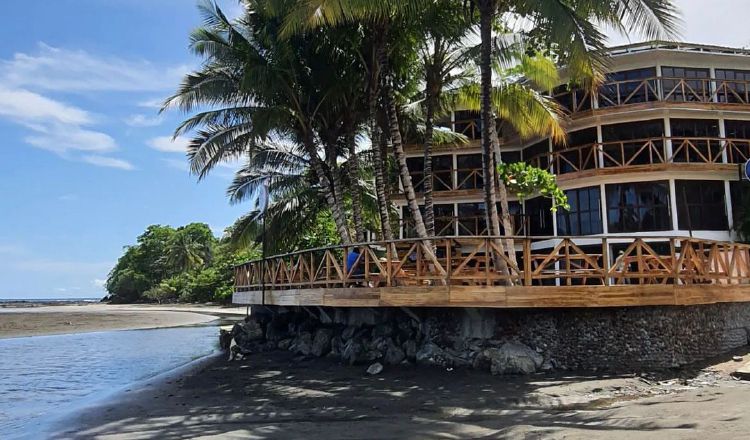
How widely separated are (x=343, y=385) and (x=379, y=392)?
1.03 meters

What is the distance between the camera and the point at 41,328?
35000 millimetres

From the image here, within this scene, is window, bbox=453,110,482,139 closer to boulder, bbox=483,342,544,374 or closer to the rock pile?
the rock pile

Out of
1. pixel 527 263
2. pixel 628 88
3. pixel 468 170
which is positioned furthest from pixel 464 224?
pixel 527 263

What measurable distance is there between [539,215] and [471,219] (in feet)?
9.07

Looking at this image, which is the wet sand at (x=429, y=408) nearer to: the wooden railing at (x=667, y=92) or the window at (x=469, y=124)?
the wooden railing at (x=667, y=92)

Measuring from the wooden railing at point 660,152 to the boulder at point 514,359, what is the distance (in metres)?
11.4

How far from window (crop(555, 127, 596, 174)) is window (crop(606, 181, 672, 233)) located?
1.36 metres

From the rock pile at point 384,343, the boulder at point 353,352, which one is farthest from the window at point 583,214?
the boulder at point 353,352

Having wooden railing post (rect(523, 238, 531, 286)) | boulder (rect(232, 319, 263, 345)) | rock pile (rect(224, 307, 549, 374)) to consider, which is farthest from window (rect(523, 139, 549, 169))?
wooden railing post (rect(523, 238, 531, 286))

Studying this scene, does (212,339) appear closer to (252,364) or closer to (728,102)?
(252,364)

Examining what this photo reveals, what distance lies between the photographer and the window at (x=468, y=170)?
25125mm

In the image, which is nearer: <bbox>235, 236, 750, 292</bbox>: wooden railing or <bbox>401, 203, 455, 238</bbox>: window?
<bbox>235, 236, 750, 292</bbox>: wooden railing

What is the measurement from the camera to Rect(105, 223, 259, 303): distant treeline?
2128 inches

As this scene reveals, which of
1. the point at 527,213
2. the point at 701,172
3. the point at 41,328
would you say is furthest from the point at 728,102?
the point at 41,328
